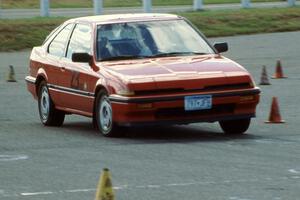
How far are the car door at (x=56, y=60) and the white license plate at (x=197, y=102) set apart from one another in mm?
2363

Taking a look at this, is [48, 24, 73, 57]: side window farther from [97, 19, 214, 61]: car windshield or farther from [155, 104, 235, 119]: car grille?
[155, 104, 235, 119]: car grille

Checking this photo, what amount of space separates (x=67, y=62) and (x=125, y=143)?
7.36ft

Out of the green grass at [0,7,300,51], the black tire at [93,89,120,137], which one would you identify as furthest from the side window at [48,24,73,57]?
the green grass at [0,7,300,51]

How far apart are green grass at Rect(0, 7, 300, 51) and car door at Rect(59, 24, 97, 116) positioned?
1429cm

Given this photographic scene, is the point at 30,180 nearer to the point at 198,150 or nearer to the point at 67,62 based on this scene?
the point at 198,150

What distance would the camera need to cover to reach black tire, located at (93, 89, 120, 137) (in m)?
13.3

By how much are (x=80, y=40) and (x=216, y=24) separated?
1835 cm

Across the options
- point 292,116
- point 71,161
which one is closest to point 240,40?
point 292,116

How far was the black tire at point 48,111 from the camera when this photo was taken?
15156 millimetres

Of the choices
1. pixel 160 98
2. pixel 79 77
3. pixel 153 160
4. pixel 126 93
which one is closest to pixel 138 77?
pixel 126 93

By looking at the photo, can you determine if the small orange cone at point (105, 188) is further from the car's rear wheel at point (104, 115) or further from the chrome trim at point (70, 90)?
the chrome trim at point (70, 90)

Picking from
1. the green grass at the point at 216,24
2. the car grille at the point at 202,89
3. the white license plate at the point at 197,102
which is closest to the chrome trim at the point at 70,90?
the car grille at the point at 202,89

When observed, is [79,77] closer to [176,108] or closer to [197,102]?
[176,108]

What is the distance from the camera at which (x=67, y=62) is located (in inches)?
580
